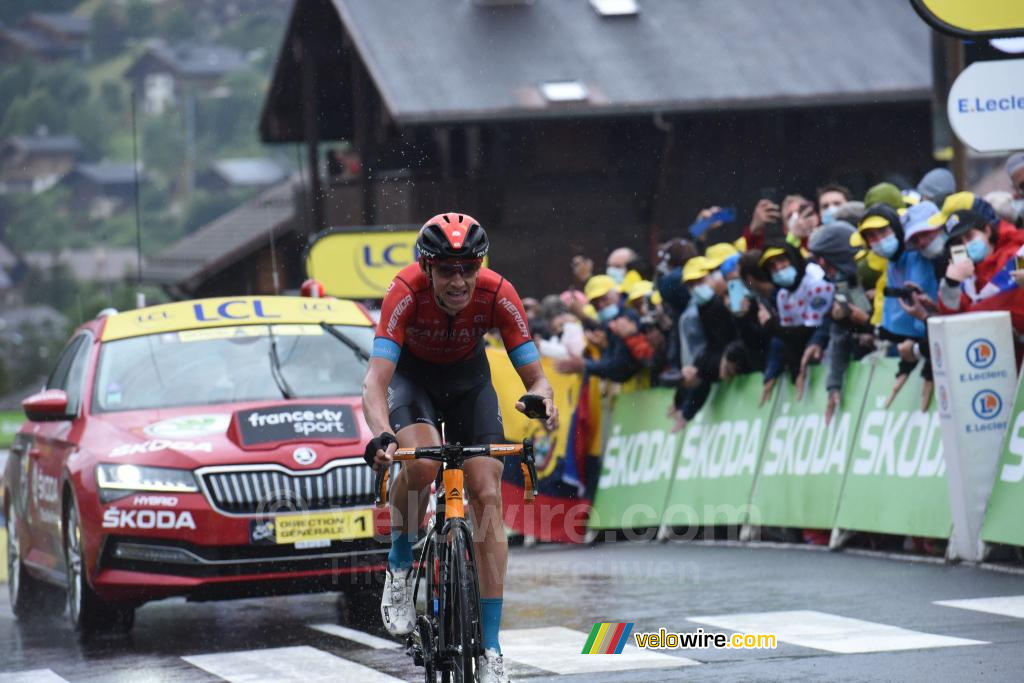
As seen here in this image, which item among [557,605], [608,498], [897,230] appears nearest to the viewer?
[557,605]

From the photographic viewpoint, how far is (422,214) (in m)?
34.8

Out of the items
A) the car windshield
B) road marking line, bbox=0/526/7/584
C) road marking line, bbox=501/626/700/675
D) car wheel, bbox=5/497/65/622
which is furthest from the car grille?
road marking line, bbox=0/526/7/584

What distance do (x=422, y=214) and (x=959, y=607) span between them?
1010 inches

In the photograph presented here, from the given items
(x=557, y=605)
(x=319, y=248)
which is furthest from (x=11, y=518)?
(x=319, y=248)

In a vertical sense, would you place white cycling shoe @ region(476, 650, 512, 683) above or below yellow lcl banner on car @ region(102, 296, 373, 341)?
above

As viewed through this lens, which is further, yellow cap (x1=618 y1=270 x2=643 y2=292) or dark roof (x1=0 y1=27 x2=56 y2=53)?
dark roof (x1=0 y1=27 x2=56 y2=53)

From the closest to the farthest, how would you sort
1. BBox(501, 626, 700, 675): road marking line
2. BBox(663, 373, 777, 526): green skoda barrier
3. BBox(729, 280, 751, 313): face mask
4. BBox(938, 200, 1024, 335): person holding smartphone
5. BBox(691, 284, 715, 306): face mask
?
BBox(501, 626, 700, 675): road marking line → BBox(938, 200, 1024, 335): person holding smartphone → BBox(729, 280, 751, 313): face mask → BBox(663, 373, 777, 526): green skoda barrier → BBox(691, 284, 715, 306): face mask

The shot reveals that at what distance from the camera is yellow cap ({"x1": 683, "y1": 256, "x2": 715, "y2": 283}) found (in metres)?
15.2

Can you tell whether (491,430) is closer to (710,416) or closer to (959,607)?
(959,607)

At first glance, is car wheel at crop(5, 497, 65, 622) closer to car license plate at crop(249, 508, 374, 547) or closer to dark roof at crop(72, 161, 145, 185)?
car license plate at crop(249, 508, 374, 547)

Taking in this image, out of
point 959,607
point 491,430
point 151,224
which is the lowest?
point 151,224

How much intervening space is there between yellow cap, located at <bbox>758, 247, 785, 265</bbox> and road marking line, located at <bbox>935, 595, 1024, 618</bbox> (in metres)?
4.59

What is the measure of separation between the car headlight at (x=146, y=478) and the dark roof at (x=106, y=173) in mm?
140233

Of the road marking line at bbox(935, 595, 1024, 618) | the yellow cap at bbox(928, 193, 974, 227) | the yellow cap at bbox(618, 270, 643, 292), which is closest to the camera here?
the road marking line at bbox(935, 595, 1024, 618)
